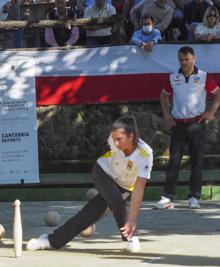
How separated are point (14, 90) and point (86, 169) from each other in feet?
6.63

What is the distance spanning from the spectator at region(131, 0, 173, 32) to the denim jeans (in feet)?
10.7

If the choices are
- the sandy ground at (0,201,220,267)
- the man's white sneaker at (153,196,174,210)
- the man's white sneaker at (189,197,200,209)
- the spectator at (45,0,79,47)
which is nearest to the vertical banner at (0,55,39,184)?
the spectator at (45,0,79,47)

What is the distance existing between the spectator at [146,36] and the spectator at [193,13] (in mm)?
639

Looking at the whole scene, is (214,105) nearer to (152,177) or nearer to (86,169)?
(152,177)

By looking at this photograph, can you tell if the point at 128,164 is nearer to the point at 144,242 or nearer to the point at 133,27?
the point at 144,242

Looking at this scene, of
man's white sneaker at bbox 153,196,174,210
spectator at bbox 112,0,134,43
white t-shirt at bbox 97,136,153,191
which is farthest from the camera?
spectator at bbox 112,0,134,43

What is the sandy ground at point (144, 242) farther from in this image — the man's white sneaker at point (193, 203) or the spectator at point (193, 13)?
the spectator at point (193, 13)

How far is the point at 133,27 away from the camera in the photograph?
14547 millimetres

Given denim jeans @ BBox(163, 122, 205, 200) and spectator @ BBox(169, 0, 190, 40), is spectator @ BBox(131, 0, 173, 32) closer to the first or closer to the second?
spectator @ BBox(169, 0, 190, 40)

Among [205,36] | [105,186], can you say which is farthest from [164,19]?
[105,186]

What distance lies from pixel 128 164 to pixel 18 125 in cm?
570

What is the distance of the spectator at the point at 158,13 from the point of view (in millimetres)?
13969

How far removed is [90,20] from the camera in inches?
546

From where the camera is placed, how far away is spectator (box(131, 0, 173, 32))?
1397cm
